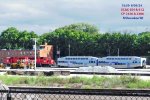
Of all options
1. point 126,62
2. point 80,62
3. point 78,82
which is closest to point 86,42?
point 80,62

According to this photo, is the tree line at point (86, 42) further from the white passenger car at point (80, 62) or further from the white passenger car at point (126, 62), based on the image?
the white passenger car at point (126, 62)

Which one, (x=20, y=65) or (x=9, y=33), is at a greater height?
(x=9, y=33)

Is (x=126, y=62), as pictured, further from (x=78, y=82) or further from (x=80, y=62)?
(x=78, y=82)

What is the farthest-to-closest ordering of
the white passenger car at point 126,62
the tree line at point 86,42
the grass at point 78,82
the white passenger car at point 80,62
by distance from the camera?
1. the tree line at point 86,42
2. the white passenger car at point 80,62
3. the white passenger car at point 126,62
4. the grass at point 78,82

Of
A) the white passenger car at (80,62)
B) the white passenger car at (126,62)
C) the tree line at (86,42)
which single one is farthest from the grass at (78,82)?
the tree line at (86,42)

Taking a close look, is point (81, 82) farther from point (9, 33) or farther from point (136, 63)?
point (9, 33)

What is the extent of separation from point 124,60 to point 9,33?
70.0 meters

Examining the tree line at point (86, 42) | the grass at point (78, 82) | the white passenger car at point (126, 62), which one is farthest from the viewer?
the tree line at point (86, 42)

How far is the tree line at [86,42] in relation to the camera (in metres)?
126

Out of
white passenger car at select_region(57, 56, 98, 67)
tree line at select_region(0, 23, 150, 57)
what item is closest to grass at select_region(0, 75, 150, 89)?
white passenger car at select_region(57, 56, 98, 67)

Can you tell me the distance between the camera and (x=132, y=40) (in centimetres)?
12519

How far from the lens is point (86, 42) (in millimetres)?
134500

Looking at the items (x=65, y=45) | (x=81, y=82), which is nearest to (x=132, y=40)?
(x=65, y=45)

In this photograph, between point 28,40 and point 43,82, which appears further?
point 28,40
